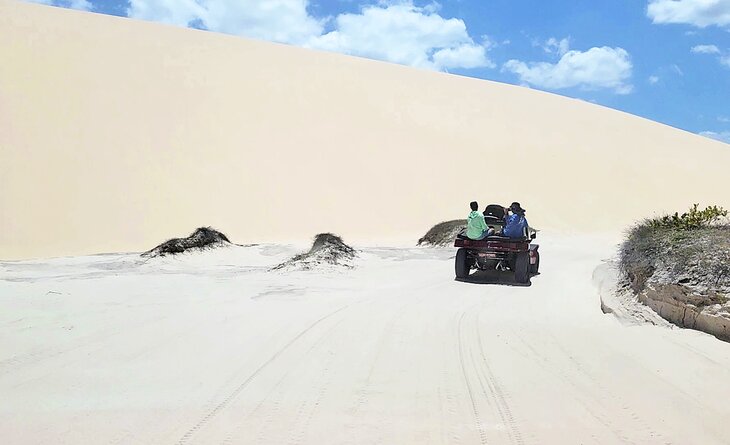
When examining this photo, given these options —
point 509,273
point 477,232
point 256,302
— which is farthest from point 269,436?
point 509,273

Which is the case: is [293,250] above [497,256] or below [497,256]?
above

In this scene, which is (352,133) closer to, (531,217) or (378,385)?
(531,217)

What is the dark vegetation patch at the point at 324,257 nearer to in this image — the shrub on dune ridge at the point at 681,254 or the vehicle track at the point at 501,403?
the shrub on dune ridge at the point at 681,254

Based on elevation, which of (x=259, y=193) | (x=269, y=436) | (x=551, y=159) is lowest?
(x=269, y=436)

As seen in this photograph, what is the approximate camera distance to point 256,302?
356 inches

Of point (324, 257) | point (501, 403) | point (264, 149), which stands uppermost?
point (264, 149)

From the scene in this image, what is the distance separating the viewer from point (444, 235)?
22.4 m

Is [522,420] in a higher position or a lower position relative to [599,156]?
lower

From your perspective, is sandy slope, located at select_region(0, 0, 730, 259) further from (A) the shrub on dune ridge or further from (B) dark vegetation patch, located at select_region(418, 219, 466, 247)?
(A) the shrub on dune ridge

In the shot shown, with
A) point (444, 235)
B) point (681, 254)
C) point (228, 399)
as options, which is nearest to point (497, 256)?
point (681, 254)

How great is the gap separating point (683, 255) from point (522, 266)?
4.44m

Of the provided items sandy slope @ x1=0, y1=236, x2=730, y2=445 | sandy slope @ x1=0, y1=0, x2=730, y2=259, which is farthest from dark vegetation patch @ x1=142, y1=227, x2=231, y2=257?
sandy slope @ x1=0, y1=0, x2=730, y2=259

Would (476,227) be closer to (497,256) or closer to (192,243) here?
(497,256)

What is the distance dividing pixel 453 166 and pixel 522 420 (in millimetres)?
35799
